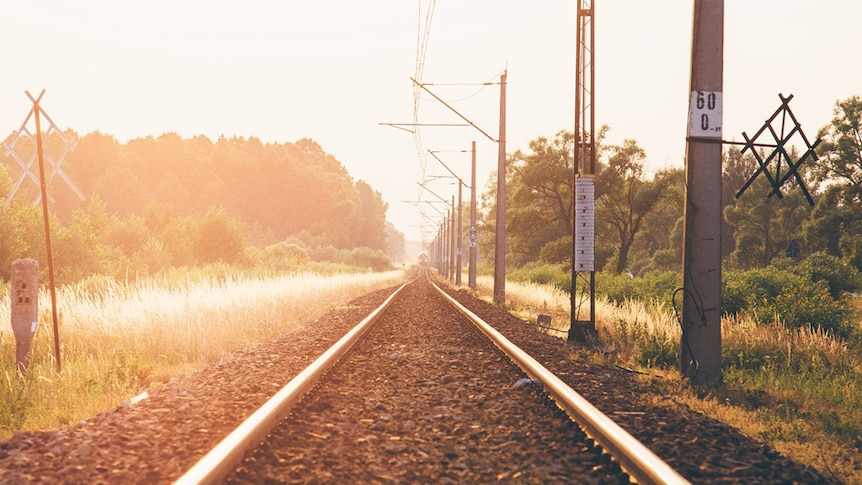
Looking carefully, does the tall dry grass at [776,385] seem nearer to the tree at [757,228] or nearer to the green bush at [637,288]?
the green bush at [637,288]

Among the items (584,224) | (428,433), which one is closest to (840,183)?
(584,224)

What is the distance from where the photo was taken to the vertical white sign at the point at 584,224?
12.6 metres

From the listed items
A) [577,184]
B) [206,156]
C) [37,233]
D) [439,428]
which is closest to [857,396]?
[439,428]

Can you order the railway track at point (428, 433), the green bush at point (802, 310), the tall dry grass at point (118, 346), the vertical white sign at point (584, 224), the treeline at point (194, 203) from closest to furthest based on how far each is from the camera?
the railway track at point (428, 433)
the tall dry grass at point (118, 346)
the vertical white sign at point (584, 224)
the green bush at point (802, 310)
the treeline at point (194, 203)

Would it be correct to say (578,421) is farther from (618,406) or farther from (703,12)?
(703,12)

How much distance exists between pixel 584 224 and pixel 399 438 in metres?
8.69

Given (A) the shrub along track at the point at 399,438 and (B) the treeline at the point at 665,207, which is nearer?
(A) the shrub along track at the point at 399,438

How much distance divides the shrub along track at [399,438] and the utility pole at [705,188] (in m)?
0.97

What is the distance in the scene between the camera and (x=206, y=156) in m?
101

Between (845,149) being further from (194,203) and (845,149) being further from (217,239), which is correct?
(194,203)

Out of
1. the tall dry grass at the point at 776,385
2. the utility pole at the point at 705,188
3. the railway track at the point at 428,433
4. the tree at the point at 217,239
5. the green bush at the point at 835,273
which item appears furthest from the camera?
the tree at the point at 217,239

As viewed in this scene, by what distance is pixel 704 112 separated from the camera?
24.9ft

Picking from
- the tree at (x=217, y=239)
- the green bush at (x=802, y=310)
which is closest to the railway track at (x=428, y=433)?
the green bush at (x=802, y=310)

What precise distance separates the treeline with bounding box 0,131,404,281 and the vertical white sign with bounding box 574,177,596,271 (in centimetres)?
2014
